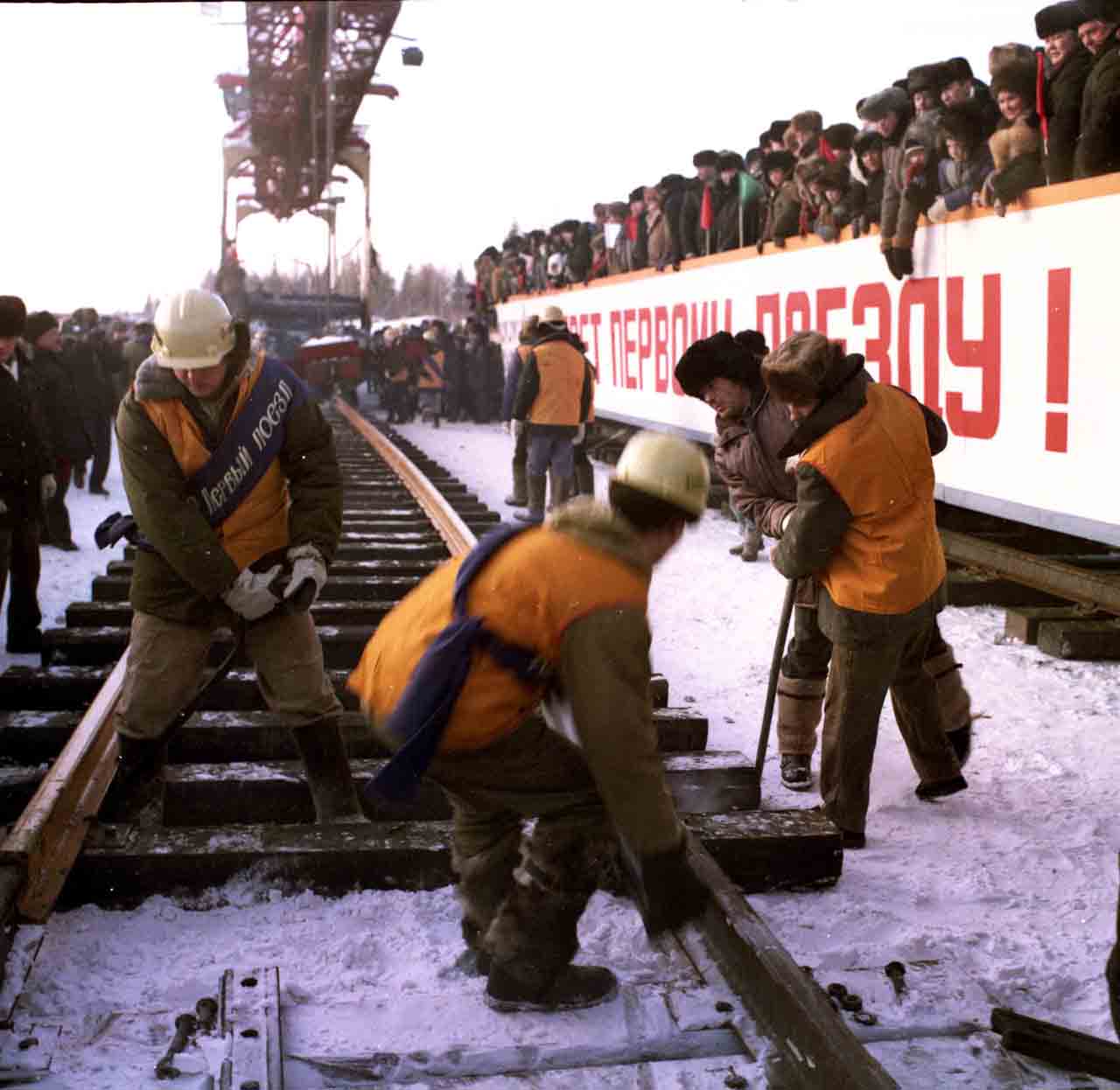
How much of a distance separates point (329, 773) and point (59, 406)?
616 centimetres

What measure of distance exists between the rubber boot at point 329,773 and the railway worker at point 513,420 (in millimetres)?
6734

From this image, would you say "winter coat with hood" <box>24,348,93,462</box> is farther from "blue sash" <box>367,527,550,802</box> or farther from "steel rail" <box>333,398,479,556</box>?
"blue sash" <box>367,527,550,802</box>

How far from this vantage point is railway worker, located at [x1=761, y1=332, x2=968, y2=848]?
3.90 meters

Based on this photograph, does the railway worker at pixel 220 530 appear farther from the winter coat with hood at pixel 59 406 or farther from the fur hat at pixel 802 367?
the winter coat with hood at pixel 59 406

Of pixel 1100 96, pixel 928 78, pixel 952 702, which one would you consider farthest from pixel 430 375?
pixel 952 702

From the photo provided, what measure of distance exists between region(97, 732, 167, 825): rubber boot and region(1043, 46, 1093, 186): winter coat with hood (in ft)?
16.5

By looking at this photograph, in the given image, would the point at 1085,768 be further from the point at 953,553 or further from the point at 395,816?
the point at 953,553

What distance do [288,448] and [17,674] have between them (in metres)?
2.37

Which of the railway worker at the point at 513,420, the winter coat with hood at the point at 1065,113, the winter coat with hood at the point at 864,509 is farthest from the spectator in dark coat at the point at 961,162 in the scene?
the railway worker at the point at 513,420

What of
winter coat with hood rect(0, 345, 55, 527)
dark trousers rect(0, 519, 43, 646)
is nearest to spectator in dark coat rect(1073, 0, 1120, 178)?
winter coat with hood rect(0, 345, 55, 527)

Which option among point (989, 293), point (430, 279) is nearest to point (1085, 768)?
point (989, 293)

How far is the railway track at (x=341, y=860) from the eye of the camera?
279cm

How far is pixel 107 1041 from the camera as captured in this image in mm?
2855

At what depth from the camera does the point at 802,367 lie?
3881 millimetres
